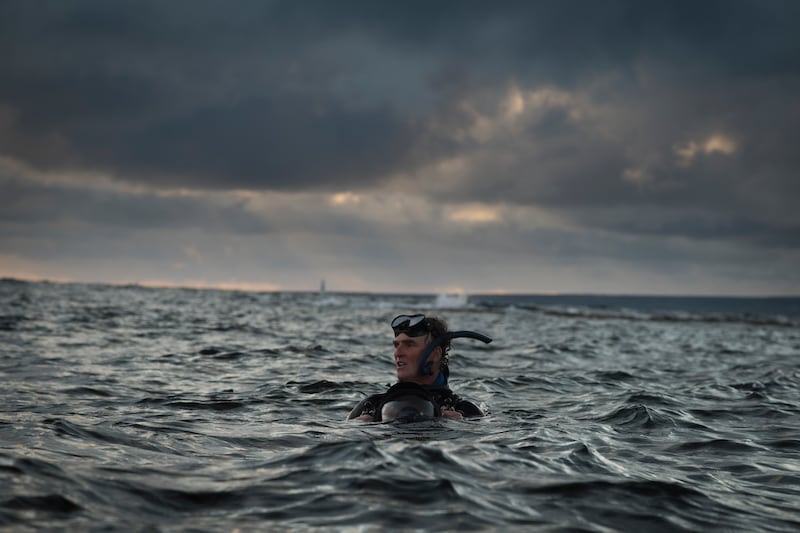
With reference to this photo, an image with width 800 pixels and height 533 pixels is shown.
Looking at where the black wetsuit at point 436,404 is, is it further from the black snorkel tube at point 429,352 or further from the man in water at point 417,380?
the black snorkel tube at point 429,352

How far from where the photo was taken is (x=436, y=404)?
905 cm

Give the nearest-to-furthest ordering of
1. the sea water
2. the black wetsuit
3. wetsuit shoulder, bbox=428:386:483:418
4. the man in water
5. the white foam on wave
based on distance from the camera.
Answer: the sea water, the man in water, the black wetsuit, wetsuit shoulder, bbox=428:386:483:418, the white foam on wave

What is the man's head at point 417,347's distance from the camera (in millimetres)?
9180

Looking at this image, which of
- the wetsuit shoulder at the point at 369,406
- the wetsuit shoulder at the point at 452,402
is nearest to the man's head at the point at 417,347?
the wetsuit shoulder at the point at 452,402

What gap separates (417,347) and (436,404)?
0.77m

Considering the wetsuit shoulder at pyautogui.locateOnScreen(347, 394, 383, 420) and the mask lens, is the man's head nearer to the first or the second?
the mask lens

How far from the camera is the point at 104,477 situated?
19.8 ft

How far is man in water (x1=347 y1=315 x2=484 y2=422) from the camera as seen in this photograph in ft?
28.9

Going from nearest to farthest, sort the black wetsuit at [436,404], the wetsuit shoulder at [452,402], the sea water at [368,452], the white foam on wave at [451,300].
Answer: the sea water at [368,452]
the black wetsuit at [436,404]
the wetsuit shoulder at [452,402]
the white foam on wave at [451,300]

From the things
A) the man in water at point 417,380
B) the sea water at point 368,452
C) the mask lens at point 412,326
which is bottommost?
the sea water at point 368,452

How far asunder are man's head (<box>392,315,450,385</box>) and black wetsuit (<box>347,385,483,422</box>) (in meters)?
0.19

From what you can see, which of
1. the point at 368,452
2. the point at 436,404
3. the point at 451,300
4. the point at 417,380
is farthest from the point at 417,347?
the point at 451,300

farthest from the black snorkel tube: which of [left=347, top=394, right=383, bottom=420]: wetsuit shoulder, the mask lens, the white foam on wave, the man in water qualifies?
the white foam on wave

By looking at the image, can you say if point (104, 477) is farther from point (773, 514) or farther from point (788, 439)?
point (788, 439)
